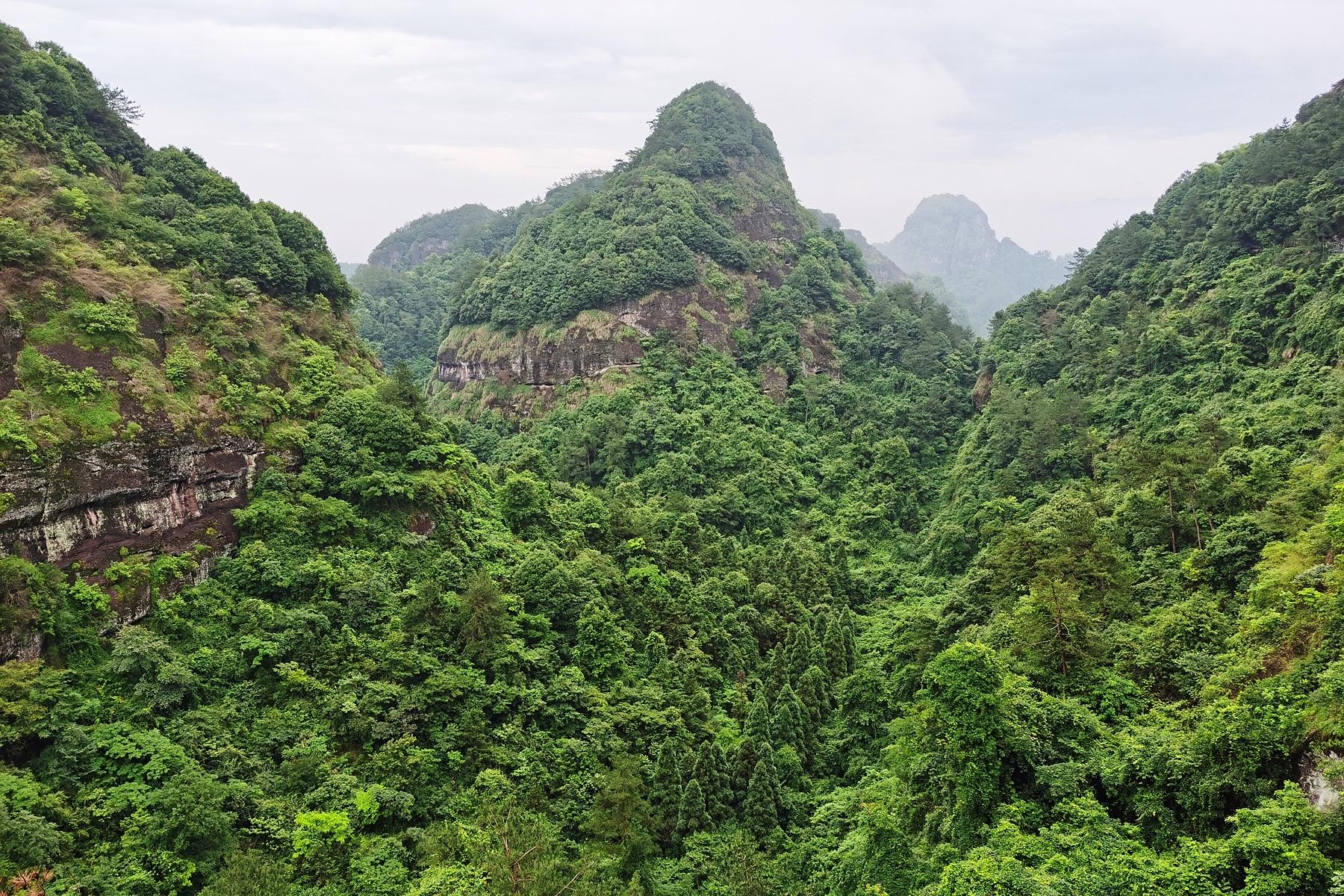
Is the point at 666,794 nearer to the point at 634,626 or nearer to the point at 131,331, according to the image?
the point at 634,626

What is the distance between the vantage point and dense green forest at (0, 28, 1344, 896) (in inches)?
674

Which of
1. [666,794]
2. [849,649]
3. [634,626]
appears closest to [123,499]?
[634,626]

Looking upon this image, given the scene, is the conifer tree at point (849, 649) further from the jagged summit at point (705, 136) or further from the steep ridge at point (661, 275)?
the jagged summit at point (705, 136)

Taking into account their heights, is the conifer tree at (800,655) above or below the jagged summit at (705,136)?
below

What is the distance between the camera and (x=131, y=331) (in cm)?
2525

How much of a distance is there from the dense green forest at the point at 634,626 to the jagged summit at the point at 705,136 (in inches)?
1776

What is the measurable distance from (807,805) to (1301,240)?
3901 cm

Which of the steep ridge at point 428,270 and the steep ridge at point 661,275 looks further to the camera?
the steep ridge at point 428,270

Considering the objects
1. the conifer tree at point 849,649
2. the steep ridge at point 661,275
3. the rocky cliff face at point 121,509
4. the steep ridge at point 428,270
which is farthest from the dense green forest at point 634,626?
the steep ridge at point 428,270

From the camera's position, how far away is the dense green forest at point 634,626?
56.1 feet

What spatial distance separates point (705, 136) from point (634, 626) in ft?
219

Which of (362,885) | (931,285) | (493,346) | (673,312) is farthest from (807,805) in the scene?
(931,285)

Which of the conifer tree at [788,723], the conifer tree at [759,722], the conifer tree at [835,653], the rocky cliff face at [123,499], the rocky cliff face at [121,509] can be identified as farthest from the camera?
the conifer tree at [835,653]

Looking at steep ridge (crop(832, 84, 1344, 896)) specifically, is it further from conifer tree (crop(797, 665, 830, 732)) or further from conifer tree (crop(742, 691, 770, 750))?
conifer tree (crop(742, 691, 770, 750))
